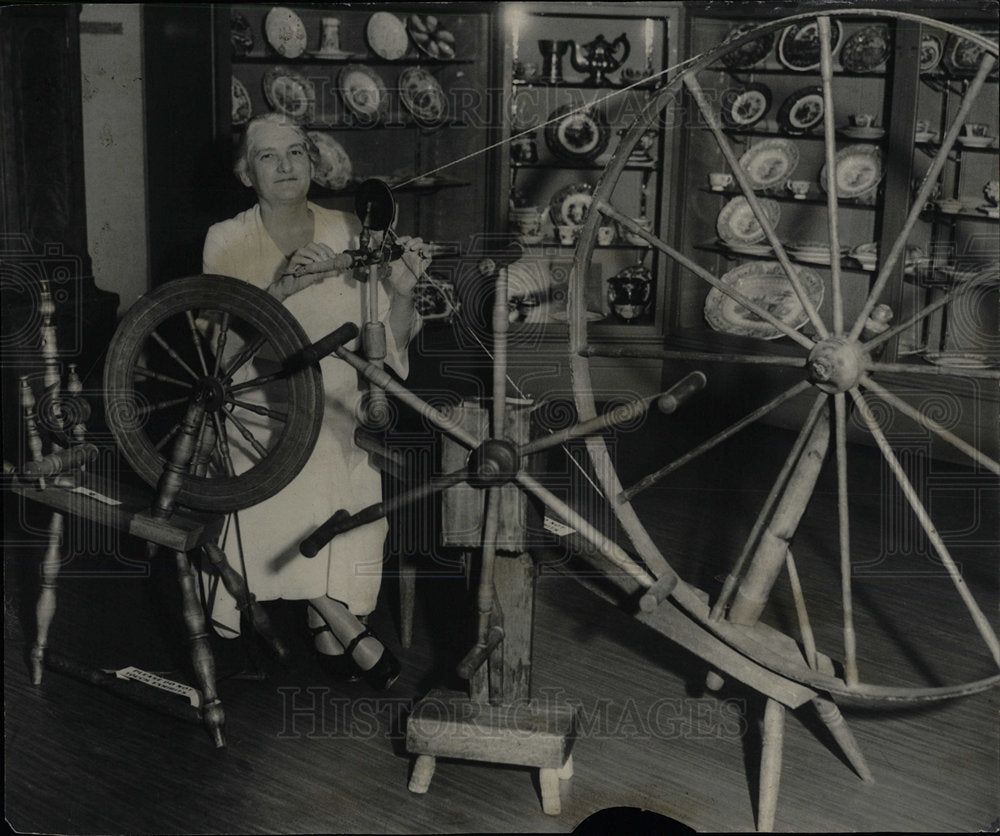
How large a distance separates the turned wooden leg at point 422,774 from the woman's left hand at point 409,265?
976mm

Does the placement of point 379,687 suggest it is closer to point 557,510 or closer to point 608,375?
point 557,510

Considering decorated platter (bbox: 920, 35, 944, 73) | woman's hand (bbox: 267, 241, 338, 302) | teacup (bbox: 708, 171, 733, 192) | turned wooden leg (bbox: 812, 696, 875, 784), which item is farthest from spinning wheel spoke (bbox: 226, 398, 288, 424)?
decorated platter (bbox: 920, 35, 944, 73)

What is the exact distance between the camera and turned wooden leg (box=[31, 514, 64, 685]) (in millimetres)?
2764

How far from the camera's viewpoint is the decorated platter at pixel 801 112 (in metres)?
4.44

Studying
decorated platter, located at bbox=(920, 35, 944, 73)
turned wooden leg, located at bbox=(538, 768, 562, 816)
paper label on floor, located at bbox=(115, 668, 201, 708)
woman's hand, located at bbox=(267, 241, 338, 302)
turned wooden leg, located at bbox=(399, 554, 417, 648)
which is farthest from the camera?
decorated platter, located at bbox=(920, 35, 944, 73)

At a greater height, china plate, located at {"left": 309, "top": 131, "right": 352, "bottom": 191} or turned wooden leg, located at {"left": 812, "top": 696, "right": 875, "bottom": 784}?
china plate, located at {"left": 309, "top": 131, "right": 352, "bottom": 191}

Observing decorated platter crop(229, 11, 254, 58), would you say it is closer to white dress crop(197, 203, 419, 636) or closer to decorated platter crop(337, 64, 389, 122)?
decorated platter crop(337, 64, 389, 122)

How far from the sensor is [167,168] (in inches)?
141

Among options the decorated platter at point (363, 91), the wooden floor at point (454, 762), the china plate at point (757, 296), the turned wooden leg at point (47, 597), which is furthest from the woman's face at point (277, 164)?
the china plate at point (757, 296)

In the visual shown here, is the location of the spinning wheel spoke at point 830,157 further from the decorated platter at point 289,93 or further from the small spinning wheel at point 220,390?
the decorated platter at point 289,93

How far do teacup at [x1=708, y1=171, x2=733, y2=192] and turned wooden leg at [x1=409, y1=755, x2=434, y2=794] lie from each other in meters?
2.91

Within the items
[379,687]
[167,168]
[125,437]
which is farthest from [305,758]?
[167,168]

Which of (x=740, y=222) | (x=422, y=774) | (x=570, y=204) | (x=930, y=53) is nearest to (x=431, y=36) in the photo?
(x=570, y=204)

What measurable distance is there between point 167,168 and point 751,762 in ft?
7.82
